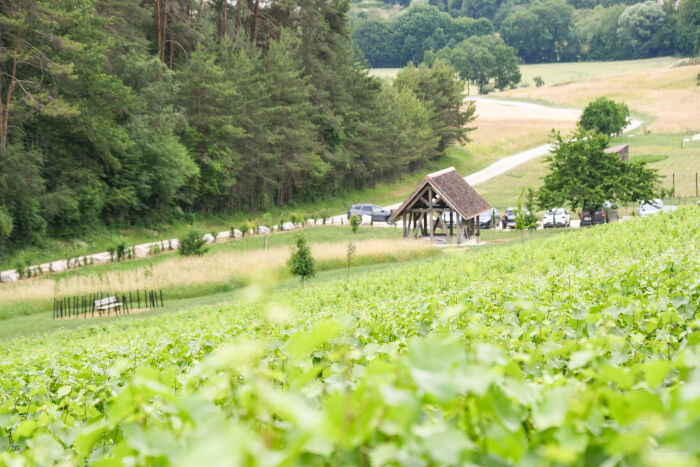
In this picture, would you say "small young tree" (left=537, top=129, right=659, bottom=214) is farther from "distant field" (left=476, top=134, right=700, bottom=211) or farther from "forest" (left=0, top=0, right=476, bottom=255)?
"forest" (left=0, top=0, right=476, bottom=255)

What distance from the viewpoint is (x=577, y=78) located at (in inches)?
5354

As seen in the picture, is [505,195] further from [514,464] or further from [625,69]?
[625,69]

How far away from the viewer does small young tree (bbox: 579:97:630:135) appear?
80750 mm

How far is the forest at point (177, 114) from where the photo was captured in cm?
3375

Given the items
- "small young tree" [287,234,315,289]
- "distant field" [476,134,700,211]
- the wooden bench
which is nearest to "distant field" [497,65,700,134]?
"distant field" [476,134,700,211]

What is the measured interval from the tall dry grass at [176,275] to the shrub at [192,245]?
613 millimetres

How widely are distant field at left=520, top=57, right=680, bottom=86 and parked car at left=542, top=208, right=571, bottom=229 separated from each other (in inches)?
3770

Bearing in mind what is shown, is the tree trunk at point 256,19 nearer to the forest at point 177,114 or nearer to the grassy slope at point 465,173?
the forest at point 177,114

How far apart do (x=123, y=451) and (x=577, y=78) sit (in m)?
148

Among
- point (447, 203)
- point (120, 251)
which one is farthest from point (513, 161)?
point (120, 251)

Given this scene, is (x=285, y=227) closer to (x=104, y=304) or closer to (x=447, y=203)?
(x=447, y=203)

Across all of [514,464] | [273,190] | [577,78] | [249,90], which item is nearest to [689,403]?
[514,464]

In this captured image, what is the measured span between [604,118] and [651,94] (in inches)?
1075

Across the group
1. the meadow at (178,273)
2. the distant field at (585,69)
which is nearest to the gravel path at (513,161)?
the meadow at (178,273)
